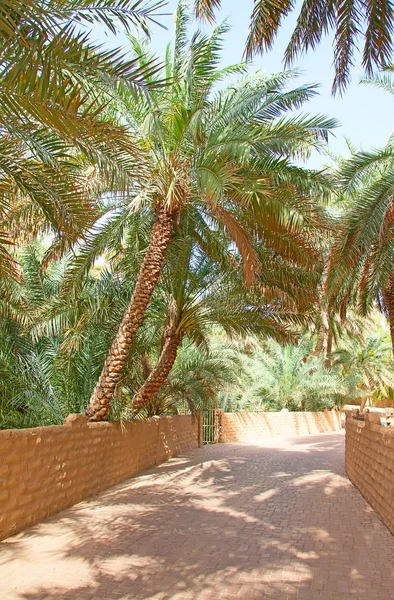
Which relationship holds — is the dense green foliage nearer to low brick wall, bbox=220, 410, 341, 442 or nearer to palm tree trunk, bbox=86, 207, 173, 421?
palm tree trunk, bbox=86, 207, 173, 421

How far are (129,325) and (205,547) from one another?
4.89m

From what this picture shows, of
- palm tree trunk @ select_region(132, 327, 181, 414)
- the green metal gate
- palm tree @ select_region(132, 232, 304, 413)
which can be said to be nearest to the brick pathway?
palm tree trunk @ select_region(132, 327, 181, 414)

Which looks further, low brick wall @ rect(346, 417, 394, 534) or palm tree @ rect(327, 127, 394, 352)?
palm tree @ rect(327, 127, 394, 352)

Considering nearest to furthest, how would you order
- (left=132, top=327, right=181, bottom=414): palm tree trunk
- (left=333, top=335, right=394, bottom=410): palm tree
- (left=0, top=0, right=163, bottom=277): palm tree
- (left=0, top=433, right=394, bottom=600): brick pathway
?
(left=0, top=0, right=163, bottom=277): palm tree < (left=0, top=433, right=394, bottom=600): brick pathway < (left=132, top=327, right=181, bottom=414): palm tree trunk < (left=333, top=335, right=394, bottom=410): palm tree

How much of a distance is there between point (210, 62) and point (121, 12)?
5344 mm

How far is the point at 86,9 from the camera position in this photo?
5.66 metres

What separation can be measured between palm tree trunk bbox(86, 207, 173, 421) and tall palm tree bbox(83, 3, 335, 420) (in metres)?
0.02

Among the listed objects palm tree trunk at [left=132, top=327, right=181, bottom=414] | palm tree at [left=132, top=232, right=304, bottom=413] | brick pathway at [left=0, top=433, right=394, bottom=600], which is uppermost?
palm tree at [left=132, top=232, right=304, bottom=413]

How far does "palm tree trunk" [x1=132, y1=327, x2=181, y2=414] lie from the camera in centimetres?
1299

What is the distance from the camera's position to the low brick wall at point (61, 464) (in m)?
7.00

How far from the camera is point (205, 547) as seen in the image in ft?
22.4

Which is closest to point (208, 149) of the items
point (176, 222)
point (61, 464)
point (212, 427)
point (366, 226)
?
point (176, 222)

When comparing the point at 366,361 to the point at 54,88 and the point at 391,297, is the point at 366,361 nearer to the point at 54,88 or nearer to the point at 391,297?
the point at 391,297

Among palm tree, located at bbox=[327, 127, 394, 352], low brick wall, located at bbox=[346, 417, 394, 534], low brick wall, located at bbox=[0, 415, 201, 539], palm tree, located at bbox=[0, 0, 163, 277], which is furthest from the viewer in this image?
palm tree, located at bbox=[327, 127, 394, 352]
